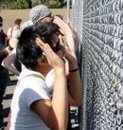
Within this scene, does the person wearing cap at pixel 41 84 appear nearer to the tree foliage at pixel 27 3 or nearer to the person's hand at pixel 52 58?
the person's hand at pixel 52 58

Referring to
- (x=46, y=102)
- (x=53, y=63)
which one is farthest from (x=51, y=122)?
(x=53, y=63)

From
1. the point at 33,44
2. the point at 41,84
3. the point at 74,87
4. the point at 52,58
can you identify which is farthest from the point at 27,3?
the point at 52,58

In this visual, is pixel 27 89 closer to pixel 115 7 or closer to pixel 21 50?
pixel 21 50

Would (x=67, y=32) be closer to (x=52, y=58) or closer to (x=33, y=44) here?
(x=33, y=44)

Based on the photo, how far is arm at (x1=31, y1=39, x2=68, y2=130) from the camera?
302 centimetres

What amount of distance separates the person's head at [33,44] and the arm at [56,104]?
0.92ft

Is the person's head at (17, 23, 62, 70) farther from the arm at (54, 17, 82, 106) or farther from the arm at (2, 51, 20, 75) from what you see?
the arm at (2, 51, 20, 75)

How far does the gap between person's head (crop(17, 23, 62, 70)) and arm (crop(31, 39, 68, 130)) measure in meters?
0.28

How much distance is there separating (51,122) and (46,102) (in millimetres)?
131

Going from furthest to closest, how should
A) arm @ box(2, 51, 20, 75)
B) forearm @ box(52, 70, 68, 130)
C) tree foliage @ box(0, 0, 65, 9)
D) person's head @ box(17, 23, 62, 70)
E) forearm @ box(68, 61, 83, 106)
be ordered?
tree foliage @ box(0, 0, 65, 9), arm @ box(2, 51, 20, 75), forearm @ box(68, 61, 83, 106), person's head @ box(17, 23, 62, 70), forearm @ box(52, 70, 68, 130)

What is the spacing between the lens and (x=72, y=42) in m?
3.80

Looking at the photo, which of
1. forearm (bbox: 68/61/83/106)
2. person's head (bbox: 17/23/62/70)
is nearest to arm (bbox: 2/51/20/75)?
forearm (bbox: 68/61/83/106)

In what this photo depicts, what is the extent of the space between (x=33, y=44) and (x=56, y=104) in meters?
0.56

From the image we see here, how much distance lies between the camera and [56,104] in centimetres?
304
